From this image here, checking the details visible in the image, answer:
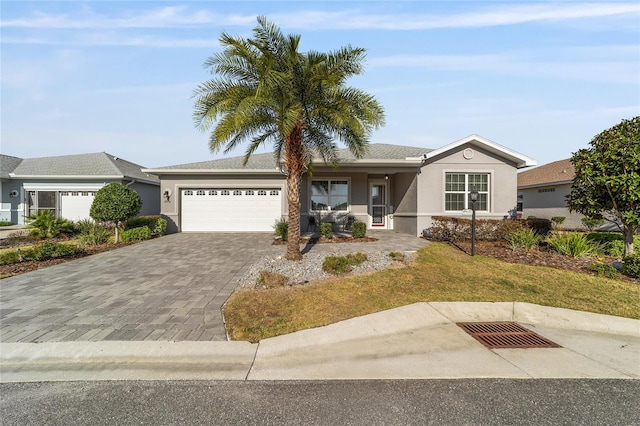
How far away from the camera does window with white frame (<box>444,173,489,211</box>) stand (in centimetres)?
1323

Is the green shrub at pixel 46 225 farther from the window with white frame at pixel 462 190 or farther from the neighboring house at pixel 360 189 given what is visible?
the window with white frame at pixel 462 190

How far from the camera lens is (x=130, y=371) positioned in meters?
3.34

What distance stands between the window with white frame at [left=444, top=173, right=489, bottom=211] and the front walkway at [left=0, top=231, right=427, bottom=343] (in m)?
4.75

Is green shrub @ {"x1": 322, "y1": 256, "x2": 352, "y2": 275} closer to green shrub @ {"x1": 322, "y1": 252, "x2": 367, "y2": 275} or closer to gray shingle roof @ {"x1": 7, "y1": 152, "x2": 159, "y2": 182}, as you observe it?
green shrub @ {"x1": 322, "y1": 252, "x2": 367, "y2": 275}

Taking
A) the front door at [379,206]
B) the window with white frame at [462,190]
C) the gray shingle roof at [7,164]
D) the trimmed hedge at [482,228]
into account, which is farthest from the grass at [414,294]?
the gray shingle roof at [7,164]

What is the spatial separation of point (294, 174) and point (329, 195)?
21.9 feet

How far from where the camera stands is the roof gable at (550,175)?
17.8 metres

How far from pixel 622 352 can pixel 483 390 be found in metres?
2.56

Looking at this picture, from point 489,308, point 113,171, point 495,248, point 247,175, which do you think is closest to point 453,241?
point 495,248

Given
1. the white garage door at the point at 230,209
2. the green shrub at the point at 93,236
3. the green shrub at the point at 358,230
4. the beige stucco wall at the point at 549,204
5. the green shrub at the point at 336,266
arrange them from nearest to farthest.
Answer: the green shrub at the point at 336,266
the green shrub at the point at 93,236
the green shrub at the point at 358,230
the white garage door at the point at 230,209
the beige stucco wall at the point at 549,204

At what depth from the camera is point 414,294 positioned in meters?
5.77

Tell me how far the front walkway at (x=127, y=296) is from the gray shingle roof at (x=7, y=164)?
1331cm

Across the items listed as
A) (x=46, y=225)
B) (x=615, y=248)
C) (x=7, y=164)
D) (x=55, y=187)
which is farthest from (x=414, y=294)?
(x=7, y=164)

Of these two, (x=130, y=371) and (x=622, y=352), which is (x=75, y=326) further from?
(x=622, y=352)
